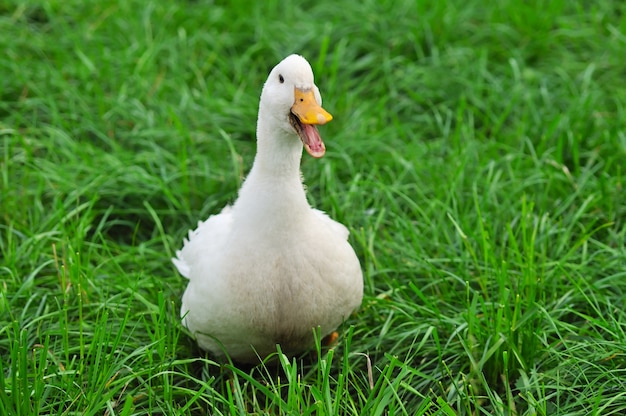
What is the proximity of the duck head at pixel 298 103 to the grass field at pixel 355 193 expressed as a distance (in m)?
0.67

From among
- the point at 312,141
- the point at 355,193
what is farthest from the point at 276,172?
the point at 355,193

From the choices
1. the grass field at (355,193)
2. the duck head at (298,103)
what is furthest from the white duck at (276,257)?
the grass field at (355,193)

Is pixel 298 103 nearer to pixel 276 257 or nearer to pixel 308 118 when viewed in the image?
pixel 308 118

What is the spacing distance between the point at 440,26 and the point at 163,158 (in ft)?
6.27

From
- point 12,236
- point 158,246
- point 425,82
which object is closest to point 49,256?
point 12,236

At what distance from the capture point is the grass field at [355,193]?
9.24 feet

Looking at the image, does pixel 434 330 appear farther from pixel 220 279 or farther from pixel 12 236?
pixel 12 236

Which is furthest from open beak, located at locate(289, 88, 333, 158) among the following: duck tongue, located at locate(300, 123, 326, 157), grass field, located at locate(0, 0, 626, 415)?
grass field, located at locate(0, 0, 626, 415)

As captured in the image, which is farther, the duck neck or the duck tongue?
the duck neck

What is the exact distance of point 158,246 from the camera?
3934 millimetres

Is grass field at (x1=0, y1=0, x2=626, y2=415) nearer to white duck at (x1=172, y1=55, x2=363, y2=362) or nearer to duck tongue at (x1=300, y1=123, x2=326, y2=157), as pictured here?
white duck at (x1=172, y1=55, x2=363, y2=362)

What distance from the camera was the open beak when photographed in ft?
8.48

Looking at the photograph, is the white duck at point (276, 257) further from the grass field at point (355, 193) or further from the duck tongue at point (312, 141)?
the grass field at point (355, 193)

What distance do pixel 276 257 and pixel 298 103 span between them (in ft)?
1.67
